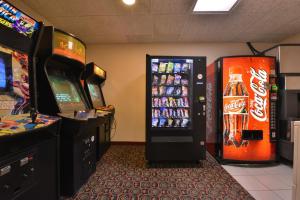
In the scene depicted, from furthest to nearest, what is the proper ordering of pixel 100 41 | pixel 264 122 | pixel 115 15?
pixel 100 41
pixel 264 122
pixel 115 15

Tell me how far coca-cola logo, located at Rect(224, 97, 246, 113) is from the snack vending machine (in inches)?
17.6

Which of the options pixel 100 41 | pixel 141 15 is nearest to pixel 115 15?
pixel 141 15

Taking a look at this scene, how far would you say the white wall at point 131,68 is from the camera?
408cm

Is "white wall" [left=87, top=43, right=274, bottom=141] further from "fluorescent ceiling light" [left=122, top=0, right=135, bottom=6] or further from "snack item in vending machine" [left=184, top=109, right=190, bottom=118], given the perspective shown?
"fluorescent ceiling light" [left=122, top=0, right=135, bottom=6]

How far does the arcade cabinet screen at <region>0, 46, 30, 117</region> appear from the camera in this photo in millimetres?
1152

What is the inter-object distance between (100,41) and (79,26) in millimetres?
830

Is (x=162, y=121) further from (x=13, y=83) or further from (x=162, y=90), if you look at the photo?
(x=13, y=83)

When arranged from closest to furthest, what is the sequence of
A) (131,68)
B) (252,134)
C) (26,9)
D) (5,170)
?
1. (5,170)
2. (26,9)
3. (252,134)
4. (131,68)

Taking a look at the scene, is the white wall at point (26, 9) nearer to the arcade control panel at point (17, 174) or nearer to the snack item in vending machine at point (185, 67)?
the arcade control panel at point (17, 174)

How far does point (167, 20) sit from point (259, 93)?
1.91 metres

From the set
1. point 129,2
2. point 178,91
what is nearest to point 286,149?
point 178,91

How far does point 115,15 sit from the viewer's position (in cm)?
271

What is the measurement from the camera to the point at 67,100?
2051mm

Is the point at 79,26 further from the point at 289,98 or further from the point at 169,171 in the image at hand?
the point at 289,98
